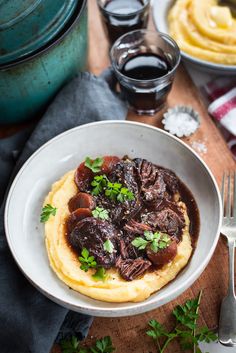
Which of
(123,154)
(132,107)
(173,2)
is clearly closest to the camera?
(123,154)

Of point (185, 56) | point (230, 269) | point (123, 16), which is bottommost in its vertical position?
point (230, 269)

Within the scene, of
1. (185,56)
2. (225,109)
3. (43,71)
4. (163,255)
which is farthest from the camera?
(185,56)

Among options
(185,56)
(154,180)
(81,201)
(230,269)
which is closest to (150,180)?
(154,180)

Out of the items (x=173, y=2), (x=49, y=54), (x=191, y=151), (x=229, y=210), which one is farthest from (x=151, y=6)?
(x=229, y=210)

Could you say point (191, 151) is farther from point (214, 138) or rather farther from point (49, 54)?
point (49, 54)

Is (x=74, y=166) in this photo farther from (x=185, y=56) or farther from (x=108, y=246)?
(x=185, y=56)

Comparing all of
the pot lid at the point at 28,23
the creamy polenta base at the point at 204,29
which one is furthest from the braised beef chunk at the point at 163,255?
the creamy polenta base at the point at 204,29
